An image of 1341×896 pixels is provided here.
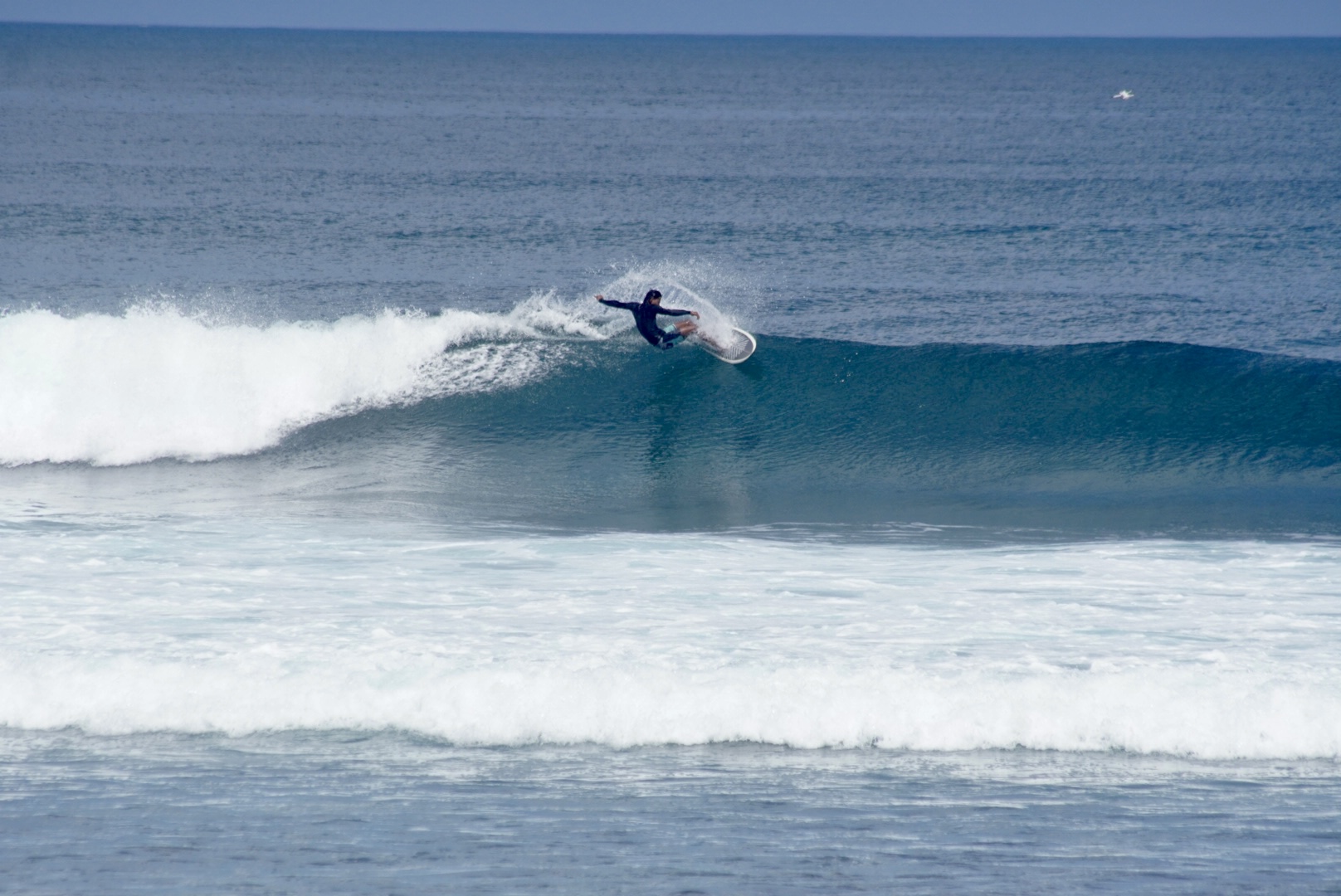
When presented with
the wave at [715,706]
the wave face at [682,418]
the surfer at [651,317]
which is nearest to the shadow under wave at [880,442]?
the wave face at [682,418]

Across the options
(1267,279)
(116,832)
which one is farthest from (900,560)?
(1267,279)

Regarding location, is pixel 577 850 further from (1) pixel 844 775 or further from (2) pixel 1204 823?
(2) pixel 1204 823

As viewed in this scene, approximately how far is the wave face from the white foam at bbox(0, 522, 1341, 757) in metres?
1.75

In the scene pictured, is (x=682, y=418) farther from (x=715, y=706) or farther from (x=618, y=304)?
(x=715, y=706)

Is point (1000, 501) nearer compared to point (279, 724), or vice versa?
point (279, 724)

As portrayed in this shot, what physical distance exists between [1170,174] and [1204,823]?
4062 centimetres

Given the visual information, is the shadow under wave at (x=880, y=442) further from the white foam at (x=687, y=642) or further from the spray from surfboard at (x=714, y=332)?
the white foam at (x=687, y=642)

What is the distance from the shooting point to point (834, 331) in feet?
62.7

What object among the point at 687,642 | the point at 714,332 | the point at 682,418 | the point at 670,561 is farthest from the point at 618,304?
the point at 687,642

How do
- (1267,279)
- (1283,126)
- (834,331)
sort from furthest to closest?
(1283,126)
(1267,279)
(834,331)

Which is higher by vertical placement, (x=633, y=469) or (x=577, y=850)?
(x=633, y=469)

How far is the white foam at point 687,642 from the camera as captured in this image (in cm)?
700

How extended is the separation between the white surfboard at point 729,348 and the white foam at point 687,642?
17.9 feet

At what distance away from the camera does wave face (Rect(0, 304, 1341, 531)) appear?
40.4 feet
